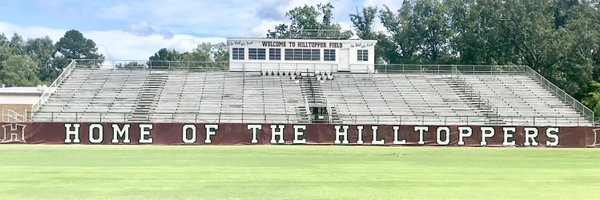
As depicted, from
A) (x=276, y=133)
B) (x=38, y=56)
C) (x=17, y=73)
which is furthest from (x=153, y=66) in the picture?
(x=38, y=56)

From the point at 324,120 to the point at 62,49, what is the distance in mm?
124852

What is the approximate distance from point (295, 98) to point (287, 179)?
112ft

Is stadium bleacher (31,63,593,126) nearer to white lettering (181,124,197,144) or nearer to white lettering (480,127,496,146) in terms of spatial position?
white lettering (480,127,496,146)

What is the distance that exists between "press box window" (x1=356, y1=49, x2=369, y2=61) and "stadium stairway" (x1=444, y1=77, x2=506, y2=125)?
260 inches

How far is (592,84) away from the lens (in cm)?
5841

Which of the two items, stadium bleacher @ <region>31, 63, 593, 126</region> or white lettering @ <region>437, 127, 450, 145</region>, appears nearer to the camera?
white lettering @ <region>437, 127, 450, 145</region>

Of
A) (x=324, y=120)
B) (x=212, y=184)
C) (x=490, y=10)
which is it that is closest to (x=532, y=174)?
(x=212, y=184)

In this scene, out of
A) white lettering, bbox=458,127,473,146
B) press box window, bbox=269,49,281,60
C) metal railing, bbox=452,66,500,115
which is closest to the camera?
white lettering, bbox=458,127,473,146

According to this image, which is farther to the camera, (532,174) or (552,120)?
(552,120)

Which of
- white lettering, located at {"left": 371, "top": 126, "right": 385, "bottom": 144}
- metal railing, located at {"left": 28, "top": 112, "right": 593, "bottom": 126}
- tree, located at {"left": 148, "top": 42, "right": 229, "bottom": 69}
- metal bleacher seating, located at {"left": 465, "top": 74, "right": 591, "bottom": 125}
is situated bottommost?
white lettering, located at {"left": 371, "top": 126, "right": 385, "bottom": 144}

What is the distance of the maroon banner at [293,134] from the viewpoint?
3738cm

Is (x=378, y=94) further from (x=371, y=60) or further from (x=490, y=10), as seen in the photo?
(x=490, y=10)

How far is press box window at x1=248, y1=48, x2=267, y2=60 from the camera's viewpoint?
190 ft

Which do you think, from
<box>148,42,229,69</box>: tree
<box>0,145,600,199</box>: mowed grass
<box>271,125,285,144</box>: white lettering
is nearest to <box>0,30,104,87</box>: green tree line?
<box>148,42,229,69</box>: tree
